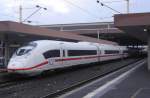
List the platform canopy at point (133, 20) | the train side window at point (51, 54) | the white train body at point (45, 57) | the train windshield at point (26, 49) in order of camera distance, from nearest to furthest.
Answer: the white train body at point (45, 57)
the train windshield at point (26, 49)
the train side window at point (51, 54)
the platform canopy at point (133, 20)

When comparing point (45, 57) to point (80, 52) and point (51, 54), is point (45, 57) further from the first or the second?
point (80, 52)

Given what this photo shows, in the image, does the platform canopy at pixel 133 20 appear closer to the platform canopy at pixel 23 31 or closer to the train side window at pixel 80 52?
the train side window at pixel 80 52

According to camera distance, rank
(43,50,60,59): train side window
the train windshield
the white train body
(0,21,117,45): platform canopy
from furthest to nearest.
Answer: (0,21,117,45): platform canopy < (43,50,60,59): train side window < the train windshield < the white train body

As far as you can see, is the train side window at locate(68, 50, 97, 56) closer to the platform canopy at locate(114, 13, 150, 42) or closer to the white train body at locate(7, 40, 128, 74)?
the white train body at locate(7, 40, 128, 74)

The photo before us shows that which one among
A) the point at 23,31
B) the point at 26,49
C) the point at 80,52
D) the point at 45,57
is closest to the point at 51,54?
the point at 45,57

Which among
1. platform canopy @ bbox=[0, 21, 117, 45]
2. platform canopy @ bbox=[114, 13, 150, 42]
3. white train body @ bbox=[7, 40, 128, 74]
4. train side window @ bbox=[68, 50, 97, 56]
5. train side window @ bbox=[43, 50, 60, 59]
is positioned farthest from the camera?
train side window @ bbox=[68, 50, 97, 56]

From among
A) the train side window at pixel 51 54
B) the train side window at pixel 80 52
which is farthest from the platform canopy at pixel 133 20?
the train side window at pixel 80 52

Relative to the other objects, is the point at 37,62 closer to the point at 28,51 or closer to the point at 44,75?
the point at 28,51

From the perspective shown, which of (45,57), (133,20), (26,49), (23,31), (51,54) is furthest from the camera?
(23,31)

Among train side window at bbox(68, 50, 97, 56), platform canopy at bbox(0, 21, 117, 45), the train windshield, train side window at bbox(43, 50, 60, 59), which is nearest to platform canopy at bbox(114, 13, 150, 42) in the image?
train side window at bbox(43, 50, 60, 59)

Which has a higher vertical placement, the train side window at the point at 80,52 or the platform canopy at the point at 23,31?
the platform canopy at the point at 23,31

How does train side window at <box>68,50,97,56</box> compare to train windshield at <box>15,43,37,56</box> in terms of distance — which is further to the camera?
train side window at <box>68,50,97,56</box>

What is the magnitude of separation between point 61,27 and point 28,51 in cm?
6244

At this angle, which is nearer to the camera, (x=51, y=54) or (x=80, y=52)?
(x=51, y=54)
